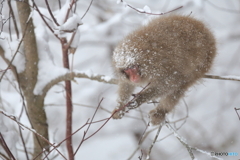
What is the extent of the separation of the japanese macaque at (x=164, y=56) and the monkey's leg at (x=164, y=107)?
2.6 inches

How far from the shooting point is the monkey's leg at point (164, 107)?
214 centimetres

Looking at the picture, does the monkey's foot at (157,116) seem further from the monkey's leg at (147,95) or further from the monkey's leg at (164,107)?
the monkey's leg at (147,95)

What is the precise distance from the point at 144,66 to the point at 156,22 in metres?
0.37

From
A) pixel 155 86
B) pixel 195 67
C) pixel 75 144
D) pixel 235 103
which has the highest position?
pixel 235 103

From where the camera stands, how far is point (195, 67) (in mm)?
1979

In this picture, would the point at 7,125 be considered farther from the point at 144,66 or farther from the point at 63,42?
the point at 144,66

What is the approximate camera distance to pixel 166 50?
1.86m

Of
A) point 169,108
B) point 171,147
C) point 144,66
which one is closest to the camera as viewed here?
point 144,66

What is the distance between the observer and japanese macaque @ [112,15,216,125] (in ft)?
6.02

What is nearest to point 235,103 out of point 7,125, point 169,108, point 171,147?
point 171,147

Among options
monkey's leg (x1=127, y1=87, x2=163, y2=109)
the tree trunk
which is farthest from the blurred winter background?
monkey's leg (x1=127, y1=87, x2=163, y2=109)

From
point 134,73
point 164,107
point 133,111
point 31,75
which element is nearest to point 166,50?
point 134,73

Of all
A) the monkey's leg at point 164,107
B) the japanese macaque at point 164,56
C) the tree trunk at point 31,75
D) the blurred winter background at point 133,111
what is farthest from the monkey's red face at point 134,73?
the blurred winter background at point 133,111

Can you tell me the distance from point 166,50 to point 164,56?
0.04 metres
